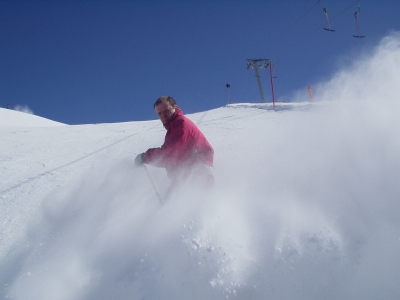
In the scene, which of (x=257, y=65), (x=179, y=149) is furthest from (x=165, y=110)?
(x=257, y=65)

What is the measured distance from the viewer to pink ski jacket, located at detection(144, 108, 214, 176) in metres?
2.92

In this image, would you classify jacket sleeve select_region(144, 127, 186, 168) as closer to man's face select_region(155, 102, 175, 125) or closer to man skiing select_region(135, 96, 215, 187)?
man skiing select_region(135, 96, 215, 187)

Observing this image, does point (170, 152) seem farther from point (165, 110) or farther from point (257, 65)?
point (257, 65)

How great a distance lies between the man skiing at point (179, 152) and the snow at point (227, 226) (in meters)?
0.24

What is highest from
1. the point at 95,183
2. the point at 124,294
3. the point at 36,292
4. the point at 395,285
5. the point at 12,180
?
the point at 12,180

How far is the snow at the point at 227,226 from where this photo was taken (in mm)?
1934

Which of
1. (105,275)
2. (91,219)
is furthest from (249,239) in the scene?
(91,219)

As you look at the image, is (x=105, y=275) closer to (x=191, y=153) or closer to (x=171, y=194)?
(x=171, y=194)

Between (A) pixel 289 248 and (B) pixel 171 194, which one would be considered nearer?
(A) pixel 289 248

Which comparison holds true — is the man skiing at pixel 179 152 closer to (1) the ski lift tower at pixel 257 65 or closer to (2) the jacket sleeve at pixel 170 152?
(2) the jacket sleeve at pixel 170 152

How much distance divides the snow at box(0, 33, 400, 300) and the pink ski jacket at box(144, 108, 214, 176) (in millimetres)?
400

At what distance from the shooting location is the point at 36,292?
1.98 metres

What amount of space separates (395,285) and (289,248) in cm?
72

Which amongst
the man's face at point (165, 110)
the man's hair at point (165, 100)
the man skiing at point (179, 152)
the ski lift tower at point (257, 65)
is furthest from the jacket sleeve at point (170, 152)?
the ski lift tower at point (257, 65)
